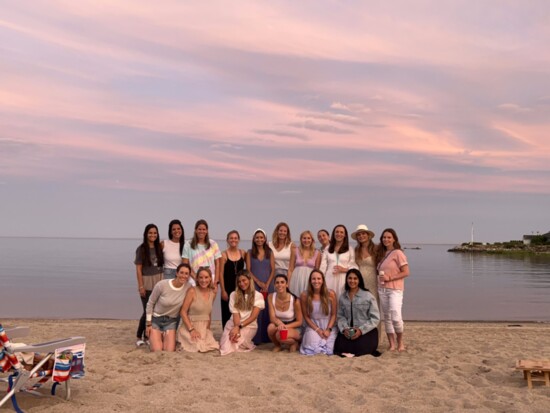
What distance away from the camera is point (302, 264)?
8.50 m

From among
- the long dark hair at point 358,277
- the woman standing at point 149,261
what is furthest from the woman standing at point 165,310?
the long dark hair at point 358,277

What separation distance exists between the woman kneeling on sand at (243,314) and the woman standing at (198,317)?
0.84 feet

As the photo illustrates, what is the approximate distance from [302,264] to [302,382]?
2514 mm

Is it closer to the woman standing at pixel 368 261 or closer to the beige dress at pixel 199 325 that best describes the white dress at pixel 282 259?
the woman standing at pixel 368 261

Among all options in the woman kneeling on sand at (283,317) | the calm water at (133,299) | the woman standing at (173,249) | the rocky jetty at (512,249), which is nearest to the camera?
the woman kneeling on sand at (283,317)

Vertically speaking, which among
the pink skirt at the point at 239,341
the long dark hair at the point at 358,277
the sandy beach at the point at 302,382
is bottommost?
the sandy beach at the point at 302,382

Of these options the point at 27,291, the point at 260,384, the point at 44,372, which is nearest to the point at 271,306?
the point at 260,384

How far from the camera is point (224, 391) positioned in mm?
5812

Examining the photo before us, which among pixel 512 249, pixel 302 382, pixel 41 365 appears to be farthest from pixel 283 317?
pixel 512 249

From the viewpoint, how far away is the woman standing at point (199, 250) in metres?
8.34

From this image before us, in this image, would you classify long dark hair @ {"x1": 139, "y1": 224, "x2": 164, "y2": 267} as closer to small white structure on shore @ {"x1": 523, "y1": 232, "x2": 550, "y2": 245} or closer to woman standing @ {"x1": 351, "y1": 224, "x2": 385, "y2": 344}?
woman standing @ {"x1": 351, "y1": 224, "x2": 385, "y2": 344}

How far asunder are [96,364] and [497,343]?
20.0 feet

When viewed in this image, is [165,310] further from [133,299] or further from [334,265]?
[133,299]

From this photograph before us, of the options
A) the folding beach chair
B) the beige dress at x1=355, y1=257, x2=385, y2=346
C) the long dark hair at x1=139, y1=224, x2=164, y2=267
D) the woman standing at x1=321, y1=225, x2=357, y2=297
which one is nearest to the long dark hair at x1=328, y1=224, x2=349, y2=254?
the woman standing at x1=321, y1=225, x2=357, y2=297
